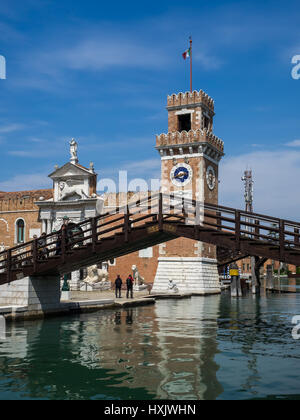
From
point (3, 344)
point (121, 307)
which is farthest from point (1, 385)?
point (121, 307)

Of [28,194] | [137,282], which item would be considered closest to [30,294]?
[137,282]

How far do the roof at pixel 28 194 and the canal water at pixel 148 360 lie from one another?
28.2 meters

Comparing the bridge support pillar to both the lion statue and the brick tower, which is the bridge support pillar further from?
the brick tower

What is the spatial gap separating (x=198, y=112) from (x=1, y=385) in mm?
34552

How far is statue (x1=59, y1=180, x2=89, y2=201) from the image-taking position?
4212 centimetres

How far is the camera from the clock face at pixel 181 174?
41.0m

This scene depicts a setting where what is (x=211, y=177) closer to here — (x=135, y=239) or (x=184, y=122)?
(x=184, y=122)

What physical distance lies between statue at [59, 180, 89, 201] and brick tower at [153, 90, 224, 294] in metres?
6.84

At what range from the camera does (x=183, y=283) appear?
39812 mm

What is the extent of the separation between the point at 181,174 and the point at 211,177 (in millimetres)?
2922

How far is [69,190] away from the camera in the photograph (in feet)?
140

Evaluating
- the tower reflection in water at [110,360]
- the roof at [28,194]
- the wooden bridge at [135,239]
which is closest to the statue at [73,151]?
the roof at [28,194]

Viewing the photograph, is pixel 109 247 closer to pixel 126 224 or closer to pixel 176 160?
pixel 126 224

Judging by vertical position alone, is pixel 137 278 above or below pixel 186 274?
below
